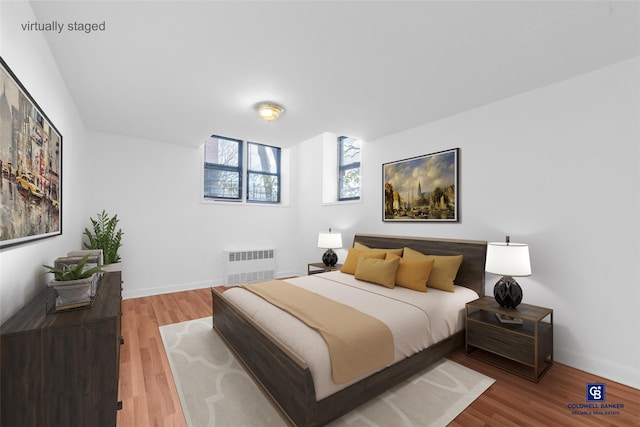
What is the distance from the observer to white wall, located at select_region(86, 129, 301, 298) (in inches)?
162

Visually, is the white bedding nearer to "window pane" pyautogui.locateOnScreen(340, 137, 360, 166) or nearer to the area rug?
the area rug

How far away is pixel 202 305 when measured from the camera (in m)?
3.92

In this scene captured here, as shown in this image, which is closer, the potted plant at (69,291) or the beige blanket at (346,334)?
the potted plant at (69,291)

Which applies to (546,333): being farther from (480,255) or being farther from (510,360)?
(480,255)

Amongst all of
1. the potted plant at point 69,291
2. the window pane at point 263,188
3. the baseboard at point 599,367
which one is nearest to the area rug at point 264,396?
the baseboard at point 599,367

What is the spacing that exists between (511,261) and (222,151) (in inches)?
190

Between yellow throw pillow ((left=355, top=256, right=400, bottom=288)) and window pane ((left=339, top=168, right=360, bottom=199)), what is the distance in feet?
6.03

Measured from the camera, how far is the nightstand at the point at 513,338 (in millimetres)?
2182

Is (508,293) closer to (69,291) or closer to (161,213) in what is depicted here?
(69,291)

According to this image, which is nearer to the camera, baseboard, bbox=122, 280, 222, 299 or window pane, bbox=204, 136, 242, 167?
baseboard, bbox=122, 280, 222, 299

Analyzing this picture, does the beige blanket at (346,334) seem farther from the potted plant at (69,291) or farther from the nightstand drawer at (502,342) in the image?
the potted plant at (69,291)

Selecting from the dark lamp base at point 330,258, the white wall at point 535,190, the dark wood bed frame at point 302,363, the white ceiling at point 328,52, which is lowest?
the dark wood bed frame at point 302,363

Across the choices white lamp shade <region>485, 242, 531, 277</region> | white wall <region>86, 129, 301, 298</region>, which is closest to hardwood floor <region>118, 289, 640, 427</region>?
white lamp shade <region>485, 242, 531, 277</region>

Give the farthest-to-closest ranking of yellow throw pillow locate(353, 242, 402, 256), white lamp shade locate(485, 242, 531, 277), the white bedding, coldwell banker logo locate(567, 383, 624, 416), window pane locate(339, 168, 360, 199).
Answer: window pane locate(339, 168, 360, 199)
yellow throw pillow locate(353, 242, 402, 256)
white lamp shade locate(485, 242, 531, 277)
coldwell banker logo locate(567, 383, 624, 416)
the white bedding
